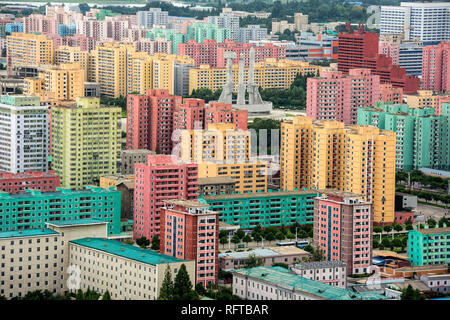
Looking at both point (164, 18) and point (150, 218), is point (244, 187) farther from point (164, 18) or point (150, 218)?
point (164, 18)

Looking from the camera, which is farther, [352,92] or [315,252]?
[352,92]

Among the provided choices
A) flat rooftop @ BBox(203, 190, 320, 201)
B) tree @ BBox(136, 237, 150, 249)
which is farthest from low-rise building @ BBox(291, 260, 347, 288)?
flat rooftop @ BBox(203, 190, 320, 201)

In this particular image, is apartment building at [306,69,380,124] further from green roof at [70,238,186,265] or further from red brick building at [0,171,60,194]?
green roof at [70,238,186,265]

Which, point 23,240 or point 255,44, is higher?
point 255,44

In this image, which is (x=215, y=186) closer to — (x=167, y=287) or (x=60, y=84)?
(x=167, y=287)

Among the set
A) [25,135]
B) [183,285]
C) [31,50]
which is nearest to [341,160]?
[25,135]

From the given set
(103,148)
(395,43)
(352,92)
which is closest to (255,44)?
(395,43)
